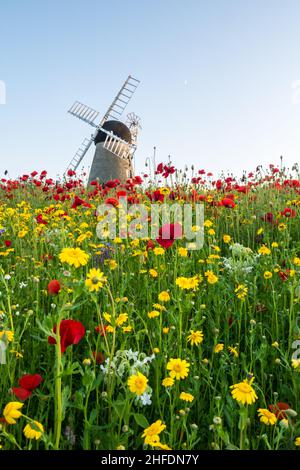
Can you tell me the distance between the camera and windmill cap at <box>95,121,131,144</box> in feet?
63.6

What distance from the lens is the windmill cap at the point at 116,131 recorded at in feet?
63.6

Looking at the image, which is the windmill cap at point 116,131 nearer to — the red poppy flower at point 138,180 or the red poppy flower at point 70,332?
the red poppy flower at point 138,180

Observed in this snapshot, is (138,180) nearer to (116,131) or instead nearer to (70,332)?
(70,332)

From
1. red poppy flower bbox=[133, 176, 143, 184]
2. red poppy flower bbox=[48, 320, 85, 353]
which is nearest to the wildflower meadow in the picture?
red poppy flower bbox=[48, 320, 85, 353]

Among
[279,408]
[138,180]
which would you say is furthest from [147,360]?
[138,180]

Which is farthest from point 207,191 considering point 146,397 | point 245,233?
point 146,397

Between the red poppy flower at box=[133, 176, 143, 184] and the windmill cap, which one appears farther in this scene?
the windmill cap

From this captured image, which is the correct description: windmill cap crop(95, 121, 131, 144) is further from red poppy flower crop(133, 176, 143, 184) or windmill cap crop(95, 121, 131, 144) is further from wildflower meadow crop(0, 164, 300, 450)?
wildflower meadow crop(0, 164, 300, 450)

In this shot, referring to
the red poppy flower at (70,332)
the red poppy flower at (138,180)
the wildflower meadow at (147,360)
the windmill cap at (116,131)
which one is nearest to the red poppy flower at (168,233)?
the wildflower meadow at (147,360)

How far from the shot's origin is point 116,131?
63.5 feet

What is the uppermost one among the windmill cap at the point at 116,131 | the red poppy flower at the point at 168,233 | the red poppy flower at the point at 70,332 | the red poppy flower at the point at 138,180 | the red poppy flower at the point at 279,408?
the windmill cap at the point at 116,131

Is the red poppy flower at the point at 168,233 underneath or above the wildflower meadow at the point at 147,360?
above
